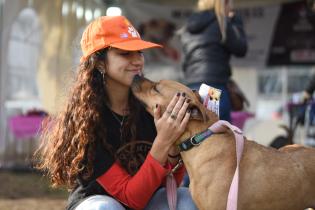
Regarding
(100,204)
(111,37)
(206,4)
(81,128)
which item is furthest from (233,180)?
(206,4)

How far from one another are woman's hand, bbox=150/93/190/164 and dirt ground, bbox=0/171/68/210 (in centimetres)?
321

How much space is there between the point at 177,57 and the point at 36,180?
3731 mm

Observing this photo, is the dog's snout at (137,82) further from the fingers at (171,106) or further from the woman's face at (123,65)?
the fingers at (171,106)

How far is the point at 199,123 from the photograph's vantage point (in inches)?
106

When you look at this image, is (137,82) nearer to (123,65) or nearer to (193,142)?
(123,65)

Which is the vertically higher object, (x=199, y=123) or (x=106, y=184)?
(x=199, y=123)

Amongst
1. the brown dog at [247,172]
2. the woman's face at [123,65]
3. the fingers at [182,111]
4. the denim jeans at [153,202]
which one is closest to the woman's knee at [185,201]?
the denim jeans at [153,202]

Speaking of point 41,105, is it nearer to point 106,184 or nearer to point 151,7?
point 151,7

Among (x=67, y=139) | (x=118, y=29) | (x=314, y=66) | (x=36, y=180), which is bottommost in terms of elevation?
(x=36, y=180)

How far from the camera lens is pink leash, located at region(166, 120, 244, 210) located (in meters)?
2.50

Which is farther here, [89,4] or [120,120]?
[89,4]

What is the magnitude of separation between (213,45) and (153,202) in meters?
2.23

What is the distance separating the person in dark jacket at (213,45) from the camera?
4801 millimetres

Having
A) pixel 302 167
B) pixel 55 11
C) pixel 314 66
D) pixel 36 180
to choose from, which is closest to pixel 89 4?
pixel 55 11
